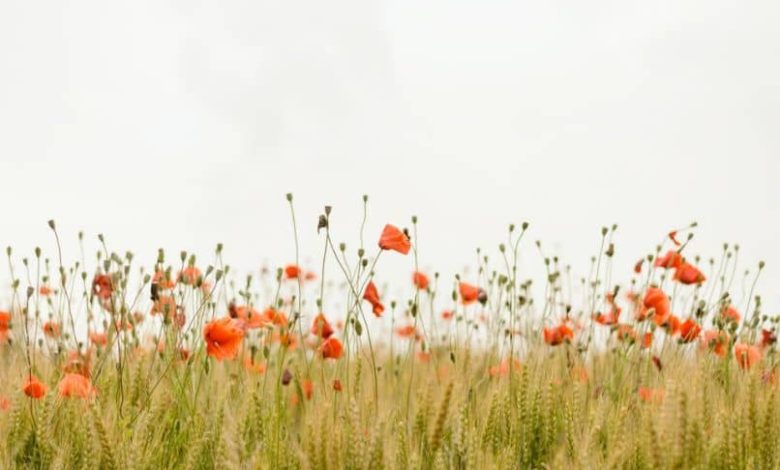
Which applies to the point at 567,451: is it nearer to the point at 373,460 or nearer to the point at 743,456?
the point at 743,456

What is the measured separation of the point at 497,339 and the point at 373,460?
2.18 meters

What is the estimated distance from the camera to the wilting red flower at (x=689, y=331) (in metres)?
4.20

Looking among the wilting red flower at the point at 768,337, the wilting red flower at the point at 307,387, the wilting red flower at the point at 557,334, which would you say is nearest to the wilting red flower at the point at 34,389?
the wilting red flower at the point at 307,387

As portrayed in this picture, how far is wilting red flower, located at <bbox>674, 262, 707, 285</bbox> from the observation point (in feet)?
14.3

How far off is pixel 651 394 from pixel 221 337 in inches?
59.1

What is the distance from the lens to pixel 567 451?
121 inches

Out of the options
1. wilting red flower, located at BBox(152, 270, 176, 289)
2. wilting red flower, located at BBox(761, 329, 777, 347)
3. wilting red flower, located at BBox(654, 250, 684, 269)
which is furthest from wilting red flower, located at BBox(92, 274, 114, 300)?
wilting red flower, located at BBox(761, 329, 777, 347)

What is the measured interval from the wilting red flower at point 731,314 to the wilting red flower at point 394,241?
167 cm

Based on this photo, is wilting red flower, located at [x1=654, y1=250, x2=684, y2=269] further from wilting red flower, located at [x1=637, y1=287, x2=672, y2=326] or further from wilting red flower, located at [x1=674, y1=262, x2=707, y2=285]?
wilting red flower, located at [x1=637, y1=287, x2=672, y2=326]

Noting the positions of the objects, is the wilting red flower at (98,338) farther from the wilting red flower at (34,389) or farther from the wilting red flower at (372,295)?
the wilting red flower at (372,295)

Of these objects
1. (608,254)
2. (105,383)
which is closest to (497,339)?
(608,254)

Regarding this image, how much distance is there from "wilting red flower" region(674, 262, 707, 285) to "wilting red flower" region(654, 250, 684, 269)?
4 cm

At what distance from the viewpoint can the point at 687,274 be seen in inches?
172

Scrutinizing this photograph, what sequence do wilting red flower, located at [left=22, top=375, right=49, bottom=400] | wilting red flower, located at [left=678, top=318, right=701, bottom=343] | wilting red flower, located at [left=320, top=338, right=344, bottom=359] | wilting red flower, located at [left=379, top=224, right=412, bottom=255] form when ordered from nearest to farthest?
wilting red flower, located at [left=22, top=375, right=49, bottom=400] < wilting red flower, located at [left=379, top=224, right=412, bottom=255] < wilting red flower, located at [left=320, top=338, right=344, bottom=359] < wilting red flower, located at [left=678, top=318, right=701, bottom=343]
